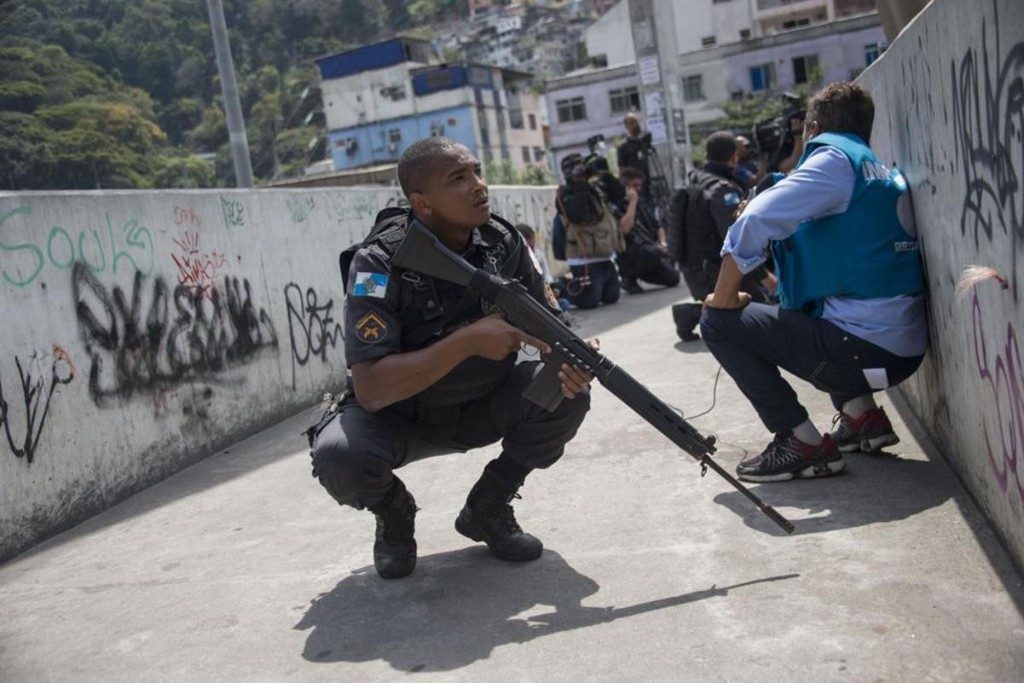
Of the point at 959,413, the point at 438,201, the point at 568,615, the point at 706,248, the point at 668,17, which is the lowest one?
the point at 568,615

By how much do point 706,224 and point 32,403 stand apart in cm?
→ 469

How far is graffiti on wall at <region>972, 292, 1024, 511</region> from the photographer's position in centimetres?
268

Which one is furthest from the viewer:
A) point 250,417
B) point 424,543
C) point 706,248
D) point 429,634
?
point 706,248

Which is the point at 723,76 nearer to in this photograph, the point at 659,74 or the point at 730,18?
the point at 730,18

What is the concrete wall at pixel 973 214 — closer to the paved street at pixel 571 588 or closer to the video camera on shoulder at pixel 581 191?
the paved street at pixel 571 588

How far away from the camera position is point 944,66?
10.4 ft

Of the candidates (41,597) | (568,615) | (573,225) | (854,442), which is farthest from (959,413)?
(573,225)

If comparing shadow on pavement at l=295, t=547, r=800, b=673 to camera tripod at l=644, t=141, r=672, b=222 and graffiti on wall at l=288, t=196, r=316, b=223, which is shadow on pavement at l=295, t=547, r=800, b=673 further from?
camera tripod at l=644, t=141, r=672, b=222

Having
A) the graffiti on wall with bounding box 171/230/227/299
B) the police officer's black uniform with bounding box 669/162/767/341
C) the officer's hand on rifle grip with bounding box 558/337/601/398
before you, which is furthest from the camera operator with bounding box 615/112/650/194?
the officer's hand on rifle grip with bounding box 558/337/601/398

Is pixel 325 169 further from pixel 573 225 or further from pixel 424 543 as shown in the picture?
pixel 424 543

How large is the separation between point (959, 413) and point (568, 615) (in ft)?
5.31

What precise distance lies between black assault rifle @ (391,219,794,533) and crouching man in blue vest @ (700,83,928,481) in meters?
0.89

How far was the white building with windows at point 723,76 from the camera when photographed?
51.8m

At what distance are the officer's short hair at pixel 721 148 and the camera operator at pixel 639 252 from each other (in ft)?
12.2
